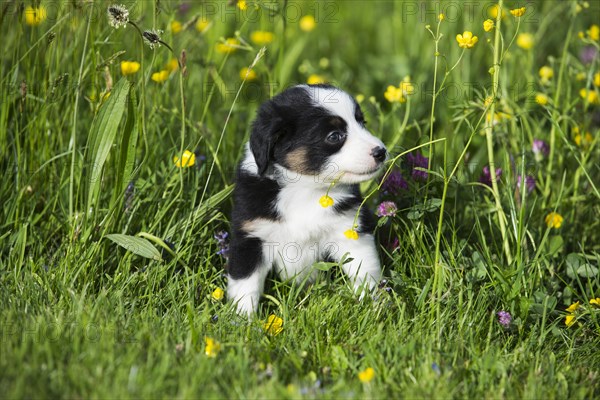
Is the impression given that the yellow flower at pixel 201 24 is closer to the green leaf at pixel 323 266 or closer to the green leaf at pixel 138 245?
the green leaf at pixel 138 245

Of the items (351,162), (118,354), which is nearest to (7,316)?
(118,354)

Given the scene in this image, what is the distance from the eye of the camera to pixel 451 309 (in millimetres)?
3105

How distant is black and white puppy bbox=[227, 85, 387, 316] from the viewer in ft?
10.2

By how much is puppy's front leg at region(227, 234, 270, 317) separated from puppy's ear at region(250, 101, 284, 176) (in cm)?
31

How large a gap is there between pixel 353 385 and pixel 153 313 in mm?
862

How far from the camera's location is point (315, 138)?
3.12 m

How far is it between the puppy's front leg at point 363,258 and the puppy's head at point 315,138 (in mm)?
285

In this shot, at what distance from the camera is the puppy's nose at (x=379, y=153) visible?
3025 millimetres

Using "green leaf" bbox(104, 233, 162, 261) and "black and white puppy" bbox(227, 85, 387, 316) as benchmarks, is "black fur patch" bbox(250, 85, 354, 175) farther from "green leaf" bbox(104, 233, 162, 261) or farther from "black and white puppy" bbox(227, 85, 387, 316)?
"green leaf" bbox(104, 233, 162, 261)

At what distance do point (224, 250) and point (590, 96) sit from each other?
2250 mm

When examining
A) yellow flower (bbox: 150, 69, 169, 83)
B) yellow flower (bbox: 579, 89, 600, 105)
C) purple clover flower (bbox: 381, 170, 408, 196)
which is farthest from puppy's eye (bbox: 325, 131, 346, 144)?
yellow flower (bbox: 579, 89, 600, 105)

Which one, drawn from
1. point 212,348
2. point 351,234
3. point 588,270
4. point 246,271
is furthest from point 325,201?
point 588,270

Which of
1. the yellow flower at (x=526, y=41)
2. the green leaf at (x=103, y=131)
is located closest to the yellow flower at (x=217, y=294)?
the green leaf at (x=103, y=131)

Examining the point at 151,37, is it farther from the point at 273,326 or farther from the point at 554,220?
the point at 554,220
